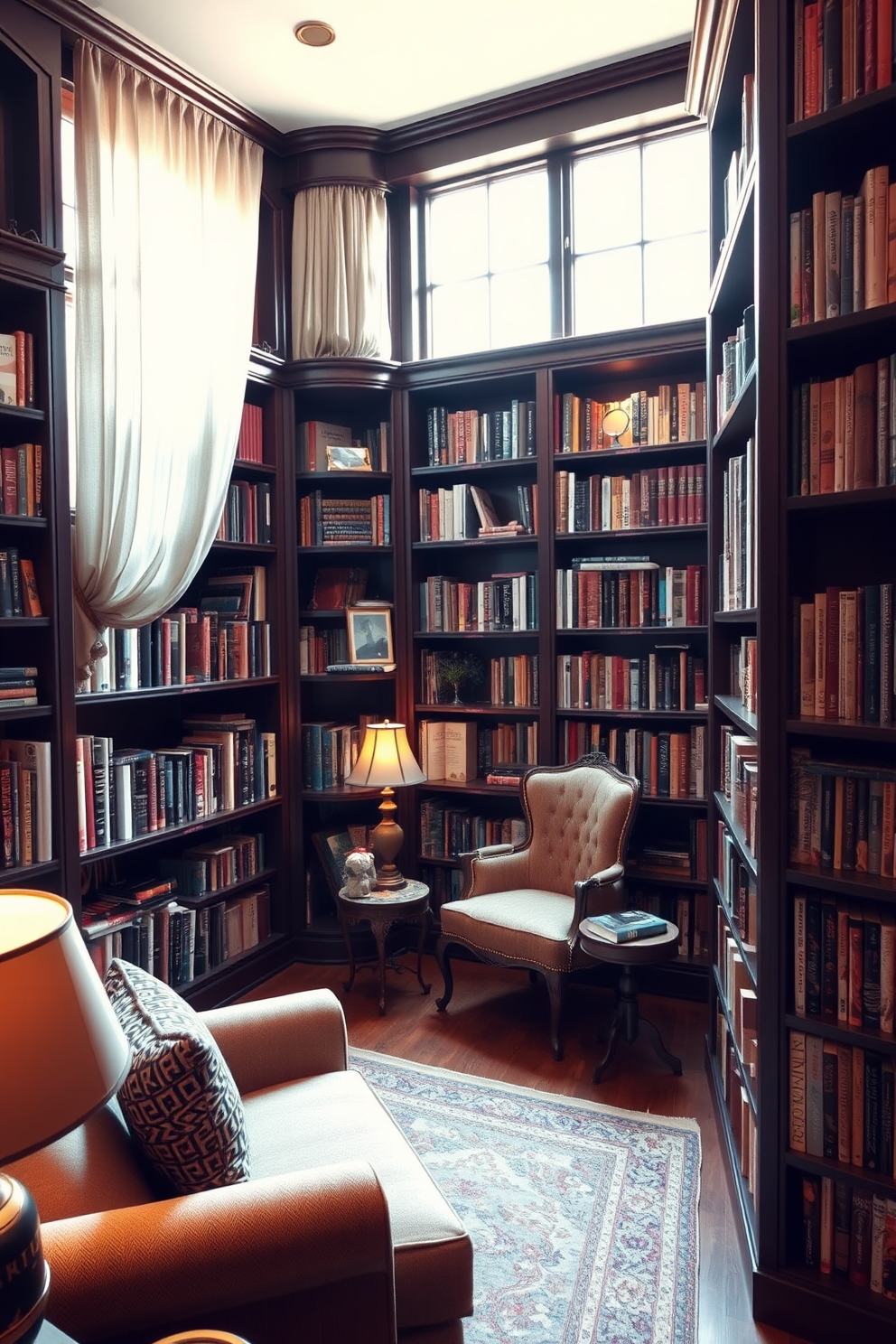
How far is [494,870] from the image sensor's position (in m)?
3.63

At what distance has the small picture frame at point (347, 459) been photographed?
3.99 metres

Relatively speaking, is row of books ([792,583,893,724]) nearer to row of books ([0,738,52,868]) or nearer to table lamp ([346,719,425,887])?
table lamp ([346,719,425,887])

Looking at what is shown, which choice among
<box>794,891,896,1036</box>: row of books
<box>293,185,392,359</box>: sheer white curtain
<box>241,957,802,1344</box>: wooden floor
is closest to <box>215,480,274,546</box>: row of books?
<box>293,185,392,359</box>: sheer white curtain

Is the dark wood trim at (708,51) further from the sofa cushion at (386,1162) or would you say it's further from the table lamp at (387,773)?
the sofa cushion at (386,1162)

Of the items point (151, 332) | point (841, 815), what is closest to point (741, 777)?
point (841, 815)

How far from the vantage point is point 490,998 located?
3.66 m

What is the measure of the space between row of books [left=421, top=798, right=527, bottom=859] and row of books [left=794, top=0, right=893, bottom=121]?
2.90 meters

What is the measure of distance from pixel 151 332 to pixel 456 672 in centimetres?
185

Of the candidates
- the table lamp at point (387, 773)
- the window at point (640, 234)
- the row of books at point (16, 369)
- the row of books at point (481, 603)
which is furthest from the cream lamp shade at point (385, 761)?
the window at point (640, 234)

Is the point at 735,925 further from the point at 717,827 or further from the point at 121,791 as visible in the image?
the point at 121,791

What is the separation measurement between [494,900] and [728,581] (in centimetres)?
156

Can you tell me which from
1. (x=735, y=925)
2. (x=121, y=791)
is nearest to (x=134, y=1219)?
(x=735, y=925)

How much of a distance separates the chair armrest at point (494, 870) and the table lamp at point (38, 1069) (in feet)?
8.66

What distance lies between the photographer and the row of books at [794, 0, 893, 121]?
1.68 m
